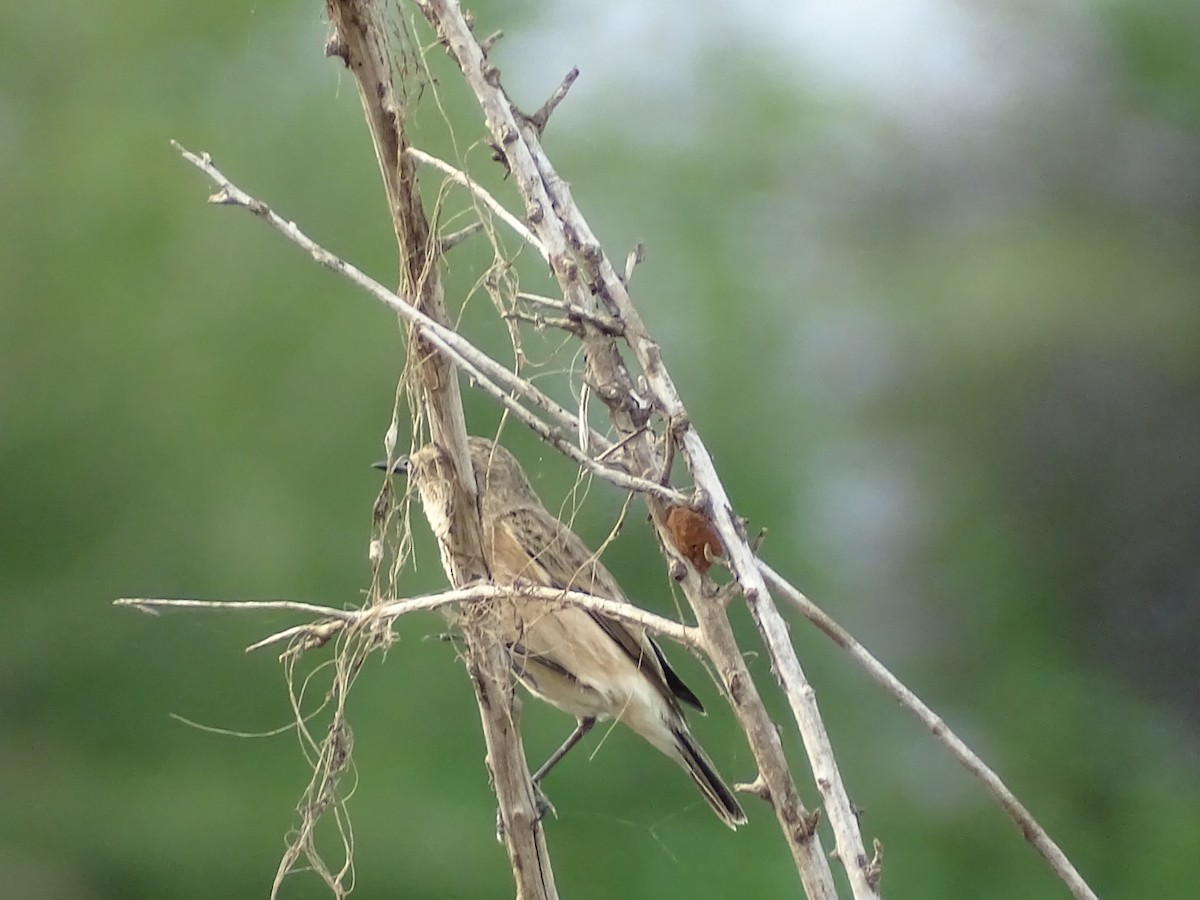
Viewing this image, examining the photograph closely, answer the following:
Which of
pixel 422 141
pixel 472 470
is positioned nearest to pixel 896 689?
pixel 472 470

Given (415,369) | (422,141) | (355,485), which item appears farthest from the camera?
(355,485)

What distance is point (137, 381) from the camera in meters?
1.55

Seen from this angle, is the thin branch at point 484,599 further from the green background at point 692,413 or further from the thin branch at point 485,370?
the green background at point 692,413

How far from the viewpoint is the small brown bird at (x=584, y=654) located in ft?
3.73

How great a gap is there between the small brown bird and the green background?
0.72ft

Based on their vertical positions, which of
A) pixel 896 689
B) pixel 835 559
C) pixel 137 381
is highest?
pixel 835 559

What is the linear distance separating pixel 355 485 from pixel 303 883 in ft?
1.50

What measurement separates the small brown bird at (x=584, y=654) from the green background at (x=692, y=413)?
0.22m

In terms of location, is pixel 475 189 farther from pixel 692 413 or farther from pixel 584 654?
pixel 692 413

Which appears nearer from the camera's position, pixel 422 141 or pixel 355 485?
pixel 422 141

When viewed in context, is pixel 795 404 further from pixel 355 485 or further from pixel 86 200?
pixel 86 200

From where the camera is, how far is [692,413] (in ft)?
5.28

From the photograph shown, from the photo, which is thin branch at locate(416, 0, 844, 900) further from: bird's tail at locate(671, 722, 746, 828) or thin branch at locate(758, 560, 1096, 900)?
bird's tail at locate(671, 722, 746, 828)

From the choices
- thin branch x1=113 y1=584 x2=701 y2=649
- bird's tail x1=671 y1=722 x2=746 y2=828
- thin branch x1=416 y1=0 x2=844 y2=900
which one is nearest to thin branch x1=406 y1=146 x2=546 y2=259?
thin branch x1=416 y1=0 x2=844 y2=900
